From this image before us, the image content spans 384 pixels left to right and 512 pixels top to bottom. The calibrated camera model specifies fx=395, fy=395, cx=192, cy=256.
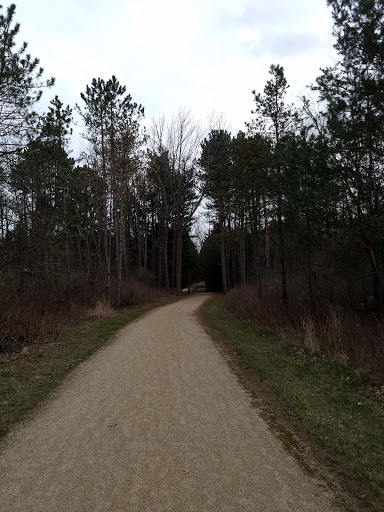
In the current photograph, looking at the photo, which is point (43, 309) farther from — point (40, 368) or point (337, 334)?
point (337, 334)

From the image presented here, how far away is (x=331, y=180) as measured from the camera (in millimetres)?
10641

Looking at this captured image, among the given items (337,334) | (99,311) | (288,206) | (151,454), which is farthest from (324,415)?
(99,311)

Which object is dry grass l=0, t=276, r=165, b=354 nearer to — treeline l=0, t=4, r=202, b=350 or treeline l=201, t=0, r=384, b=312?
treeline l=0, t=4, r=202, b=350

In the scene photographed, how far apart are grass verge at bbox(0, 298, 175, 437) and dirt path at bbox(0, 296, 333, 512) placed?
12.5 inches

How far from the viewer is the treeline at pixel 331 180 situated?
31.9 ft

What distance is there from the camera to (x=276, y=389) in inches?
252

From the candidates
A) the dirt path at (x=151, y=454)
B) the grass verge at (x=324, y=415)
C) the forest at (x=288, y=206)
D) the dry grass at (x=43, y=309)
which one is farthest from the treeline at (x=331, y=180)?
the dry grass at (x=43, y=309)

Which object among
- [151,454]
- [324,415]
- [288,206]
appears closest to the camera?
[151,454]

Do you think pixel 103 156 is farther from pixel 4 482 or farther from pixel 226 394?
pixel 4 482

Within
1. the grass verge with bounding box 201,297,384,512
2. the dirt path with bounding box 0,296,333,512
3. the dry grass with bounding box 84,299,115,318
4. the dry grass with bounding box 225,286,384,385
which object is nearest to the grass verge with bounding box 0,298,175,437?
the dirt path with bounding box 0,296,333,512

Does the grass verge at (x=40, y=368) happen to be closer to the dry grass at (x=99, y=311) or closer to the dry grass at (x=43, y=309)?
the dry grass at (x=43, y=309)

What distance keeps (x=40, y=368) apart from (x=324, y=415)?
18.6ft

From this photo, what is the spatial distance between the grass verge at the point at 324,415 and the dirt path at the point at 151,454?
0.27 meters

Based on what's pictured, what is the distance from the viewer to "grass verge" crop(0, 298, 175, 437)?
5.79 metres
